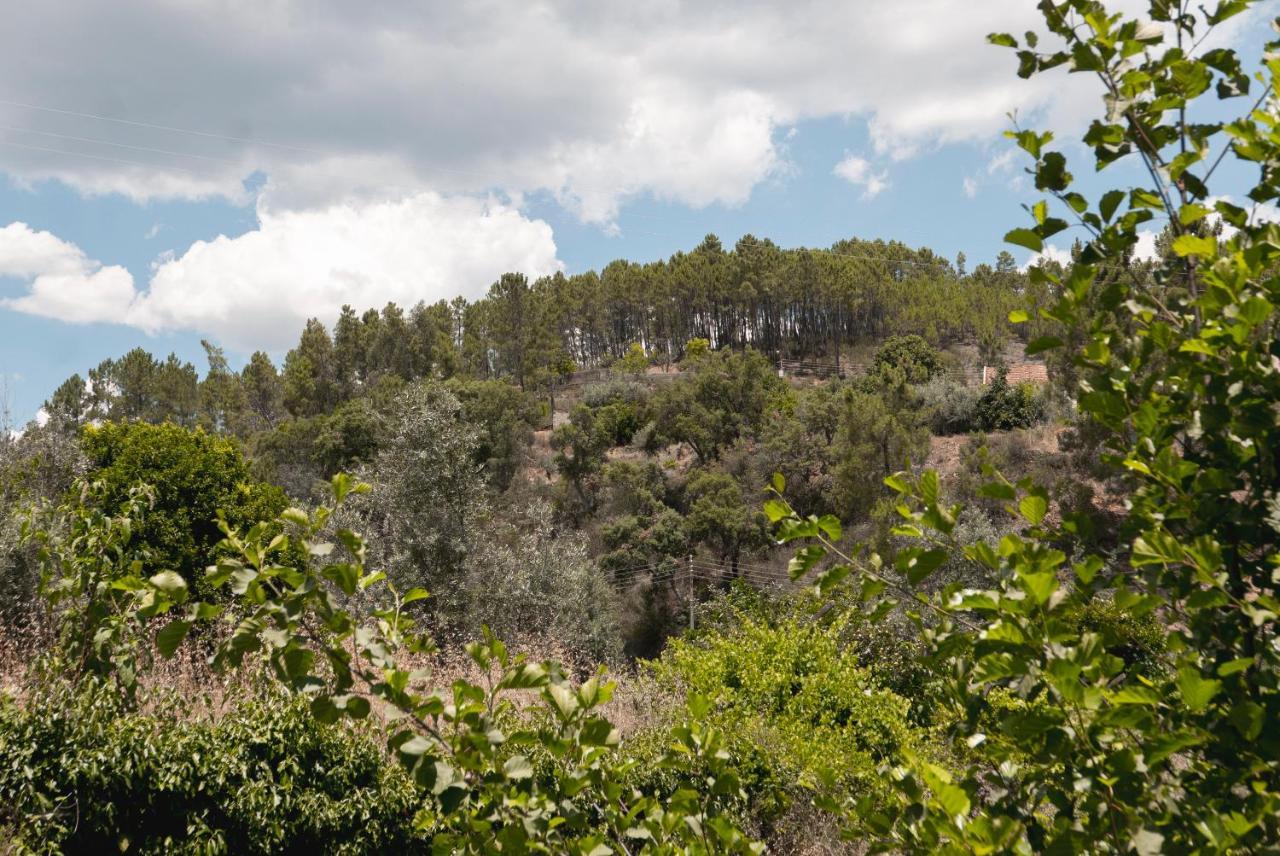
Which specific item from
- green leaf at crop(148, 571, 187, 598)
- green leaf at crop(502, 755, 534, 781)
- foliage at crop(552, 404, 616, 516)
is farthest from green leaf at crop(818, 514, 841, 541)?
foliage at crop(552, 404, 616, 516)

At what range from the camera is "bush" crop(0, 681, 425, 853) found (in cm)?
488

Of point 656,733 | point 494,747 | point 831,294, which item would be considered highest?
point 831,294

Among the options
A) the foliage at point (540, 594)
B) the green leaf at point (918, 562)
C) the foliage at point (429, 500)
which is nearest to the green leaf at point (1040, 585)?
the green leaf at point (918, 562)

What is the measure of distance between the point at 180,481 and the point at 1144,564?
14061 millimetres

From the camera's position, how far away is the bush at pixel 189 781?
488 cm

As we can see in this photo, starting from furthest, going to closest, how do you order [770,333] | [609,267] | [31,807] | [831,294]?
[609,267]
[770,333]
[831,294]
[31,807]

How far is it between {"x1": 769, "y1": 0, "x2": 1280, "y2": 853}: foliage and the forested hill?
38172 millimetres

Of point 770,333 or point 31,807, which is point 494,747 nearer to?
point 31,807

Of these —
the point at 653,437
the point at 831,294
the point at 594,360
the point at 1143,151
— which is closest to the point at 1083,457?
the point at 653,437

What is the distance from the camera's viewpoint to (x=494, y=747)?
1278 millimetres

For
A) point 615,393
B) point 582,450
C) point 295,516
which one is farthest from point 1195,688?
point 615,393

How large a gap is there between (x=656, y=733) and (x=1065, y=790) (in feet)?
19.8

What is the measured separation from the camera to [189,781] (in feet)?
17.2

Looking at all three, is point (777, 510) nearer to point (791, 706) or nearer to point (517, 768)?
point (517, 768)
